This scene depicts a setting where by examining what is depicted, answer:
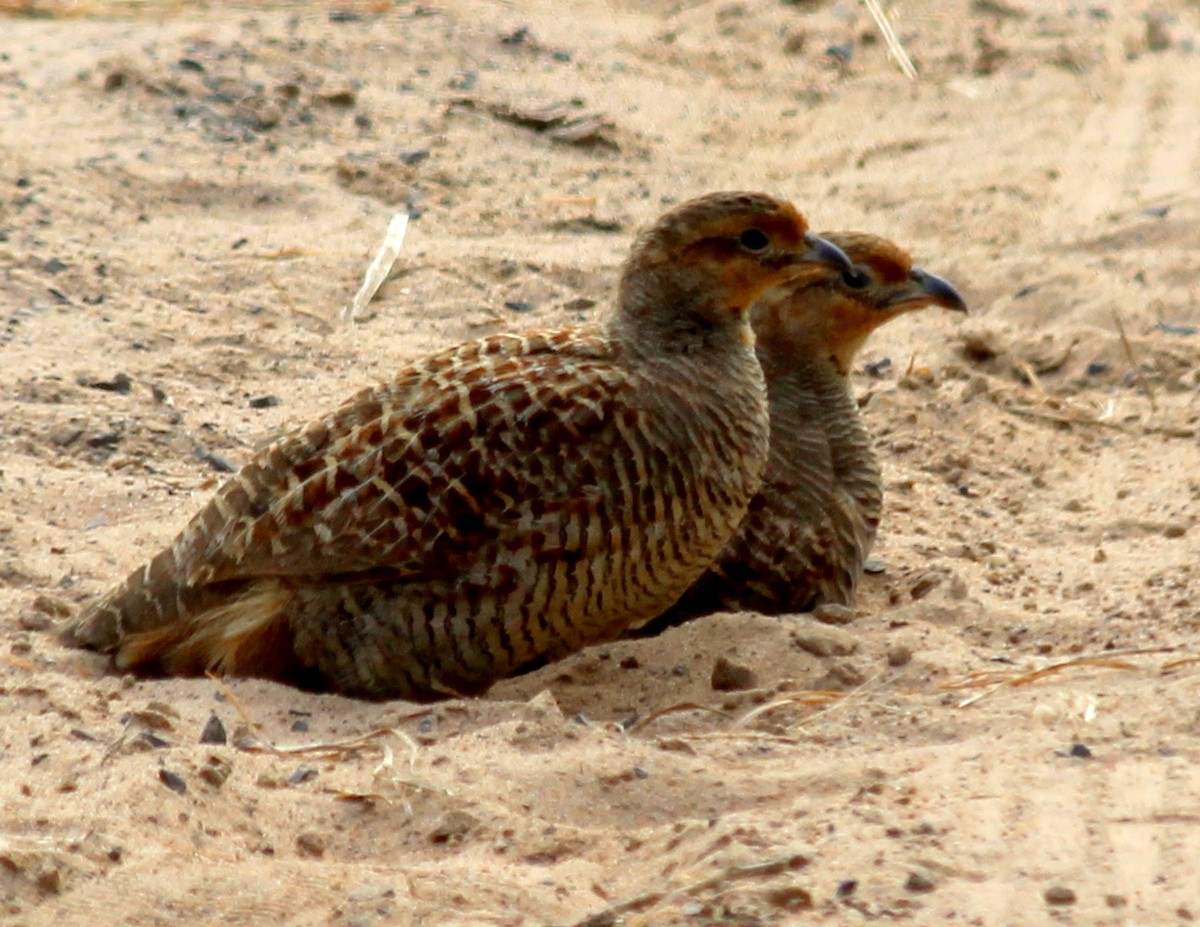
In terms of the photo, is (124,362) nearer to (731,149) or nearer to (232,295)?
(232,295)

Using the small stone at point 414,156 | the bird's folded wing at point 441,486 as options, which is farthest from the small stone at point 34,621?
the small stone at point 414,156

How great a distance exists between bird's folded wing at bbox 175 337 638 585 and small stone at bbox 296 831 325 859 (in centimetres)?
106

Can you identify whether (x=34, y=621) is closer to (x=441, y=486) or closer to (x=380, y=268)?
(x=441, y=486)

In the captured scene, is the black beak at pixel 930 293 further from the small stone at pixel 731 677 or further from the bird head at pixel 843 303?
the small stone at pixel 731 677

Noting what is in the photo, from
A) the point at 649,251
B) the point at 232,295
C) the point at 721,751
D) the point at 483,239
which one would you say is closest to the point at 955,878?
the point at 721,751

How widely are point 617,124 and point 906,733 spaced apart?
21.1 feet

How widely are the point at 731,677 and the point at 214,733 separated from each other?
1236mm

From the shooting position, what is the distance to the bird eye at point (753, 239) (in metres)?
5.48

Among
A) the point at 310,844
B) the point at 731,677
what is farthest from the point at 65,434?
the point at 310,844

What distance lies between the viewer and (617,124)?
10.5 m

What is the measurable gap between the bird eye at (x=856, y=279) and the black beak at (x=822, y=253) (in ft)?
1.64

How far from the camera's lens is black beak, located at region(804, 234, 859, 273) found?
553 centimetres

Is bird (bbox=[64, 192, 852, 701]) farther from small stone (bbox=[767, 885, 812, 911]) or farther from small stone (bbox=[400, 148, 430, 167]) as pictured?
small stone (bbox=[400, 148, 430, 167])

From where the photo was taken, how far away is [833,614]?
5.71 meters
